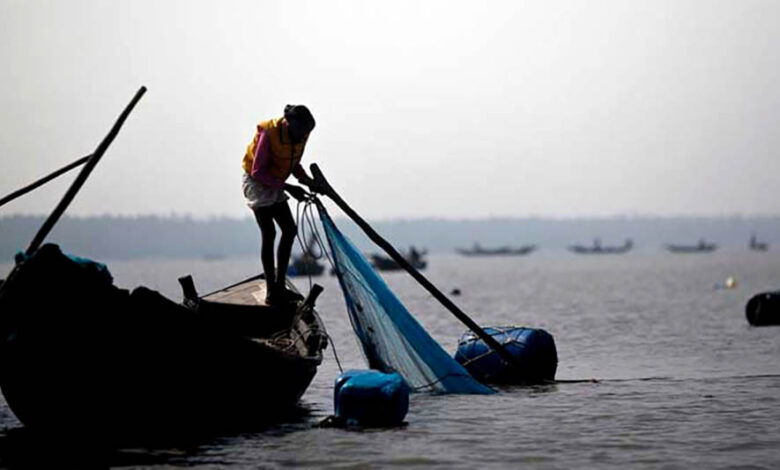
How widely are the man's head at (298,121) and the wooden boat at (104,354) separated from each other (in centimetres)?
344

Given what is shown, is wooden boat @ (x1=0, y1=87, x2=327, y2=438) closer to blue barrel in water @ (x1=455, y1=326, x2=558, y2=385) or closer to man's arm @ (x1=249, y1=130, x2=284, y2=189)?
Answer: man's arm @ (x1=249, y1=130, x2=284, y2=189)

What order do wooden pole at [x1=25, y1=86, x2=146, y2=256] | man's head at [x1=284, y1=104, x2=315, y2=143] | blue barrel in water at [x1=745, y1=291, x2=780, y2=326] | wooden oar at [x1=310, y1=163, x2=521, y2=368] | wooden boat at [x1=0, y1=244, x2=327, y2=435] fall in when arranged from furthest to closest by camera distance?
blue barrel in water at [x1=745, y1=291, x2=780, y2=326] → wooden oar at [x1=310, y1=163, x2=521, y2=368] → man's head at [x1=284, y1=104, x2=315, y2=143] → wooden pole at [x1=25, y1=86, x2=146, y2=256] → wooden boat at [x1=0, y1=244, x2=327, y2=435]

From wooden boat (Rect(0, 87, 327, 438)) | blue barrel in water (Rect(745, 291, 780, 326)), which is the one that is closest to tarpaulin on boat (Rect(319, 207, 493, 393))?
wooden boat (Rect(0, 87, 327, 438))

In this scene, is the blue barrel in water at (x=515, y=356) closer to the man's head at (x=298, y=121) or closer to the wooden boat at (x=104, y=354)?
the man's head at (x=298, y=121)

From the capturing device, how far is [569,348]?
28906 mm

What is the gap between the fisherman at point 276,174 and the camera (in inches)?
647

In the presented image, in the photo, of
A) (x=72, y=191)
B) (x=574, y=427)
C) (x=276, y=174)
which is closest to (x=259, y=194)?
(x=276, y=174)

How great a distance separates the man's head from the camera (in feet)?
53.2

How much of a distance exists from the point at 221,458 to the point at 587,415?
571cm

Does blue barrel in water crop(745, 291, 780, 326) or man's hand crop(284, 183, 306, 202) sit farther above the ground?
man's hand crop(284, 183, 306, 202)

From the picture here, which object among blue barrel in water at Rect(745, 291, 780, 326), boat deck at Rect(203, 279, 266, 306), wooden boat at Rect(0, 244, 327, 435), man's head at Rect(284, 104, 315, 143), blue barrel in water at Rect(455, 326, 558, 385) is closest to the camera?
wooden boat at Rect(0, 244, 327, 435)

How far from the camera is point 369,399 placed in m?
15.0

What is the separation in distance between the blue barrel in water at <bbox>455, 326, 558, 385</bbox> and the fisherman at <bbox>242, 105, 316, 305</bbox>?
13.8ft

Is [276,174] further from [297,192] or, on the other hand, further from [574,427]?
[574,427]
